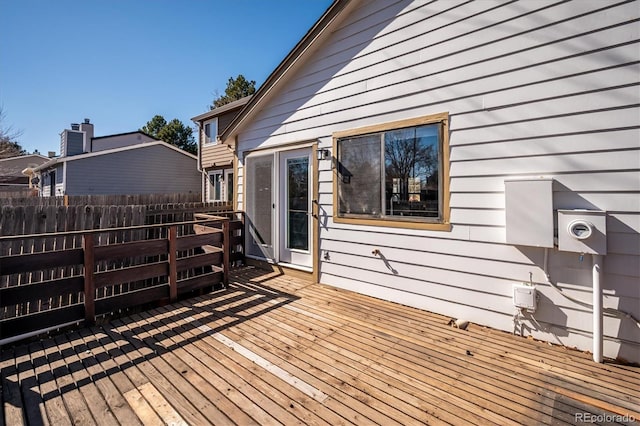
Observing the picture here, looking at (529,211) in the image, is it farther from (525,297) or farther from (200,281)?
(200,281)

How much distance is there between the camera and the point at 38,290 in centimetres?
271

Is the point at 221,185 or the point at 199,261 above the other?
the point at 221,185

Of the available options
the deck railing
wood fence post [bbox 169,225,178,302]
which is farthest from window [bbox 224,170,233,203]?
wood fence post [bbox 169,225,178,302]

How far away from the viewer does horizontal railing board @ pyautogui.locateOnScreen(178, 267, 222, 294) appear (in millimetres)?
3824

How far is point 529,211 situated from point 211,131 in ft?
43.4

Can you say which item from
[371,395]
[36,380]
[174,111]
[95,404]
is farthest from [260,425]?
[174,111]

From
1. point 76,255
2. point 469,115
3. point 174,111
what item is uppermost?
point 174,111

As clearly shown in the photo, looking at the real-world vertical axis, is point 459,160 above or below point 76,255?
above

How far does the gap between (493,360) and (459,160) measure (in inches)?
77.4

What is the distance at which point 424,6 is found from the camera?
11.1 feet

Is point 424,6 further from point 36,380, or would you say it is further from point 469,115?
point 36,380

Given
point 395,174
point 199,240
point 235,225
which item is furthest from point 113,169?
point 395,174

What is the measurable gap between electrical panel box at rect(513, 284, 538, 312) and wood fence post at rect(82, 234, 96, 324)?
434cm

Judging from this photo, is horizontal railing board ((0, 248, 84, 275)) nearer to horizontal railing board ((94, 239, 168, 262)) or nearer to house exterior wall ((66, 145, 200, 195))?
horizontal railing board ((94, 239, 168, 262))
